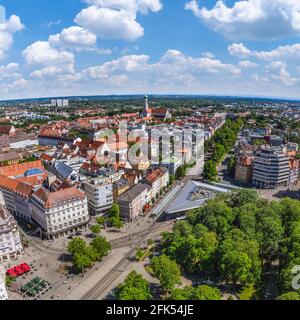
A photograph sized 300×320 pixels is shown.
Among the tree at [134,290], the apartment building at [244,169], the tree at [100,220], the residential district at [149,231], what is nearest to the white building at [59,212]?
the residential district at [149,231]

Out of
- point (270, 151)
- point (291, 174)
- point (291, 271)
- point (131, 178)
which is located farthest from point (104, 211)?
point (291, 174)

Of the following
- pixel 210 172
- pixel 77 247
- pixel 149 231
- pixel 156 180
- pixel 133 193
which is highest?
pixel 156 180

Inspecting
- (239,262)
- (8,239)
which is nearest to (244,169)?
(239,262)

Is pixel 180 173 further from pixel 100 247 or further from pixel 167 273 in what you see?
pixel 167 273

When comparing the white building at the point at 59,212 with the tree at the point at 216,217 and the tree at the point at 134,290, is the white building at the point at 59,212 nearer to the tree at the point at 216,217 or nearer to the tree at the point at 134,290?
the tree at the point at 216,217

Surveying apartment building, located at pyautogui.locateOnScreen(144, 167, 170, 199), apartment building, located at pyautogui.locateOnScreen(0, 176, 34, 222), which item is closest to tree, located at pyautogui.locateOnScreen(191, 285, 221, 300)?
apartment building, located at pyautogui.locateOnScreen(144, 167, 170, 199)

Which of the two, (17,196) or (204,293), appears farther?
(17,196)
